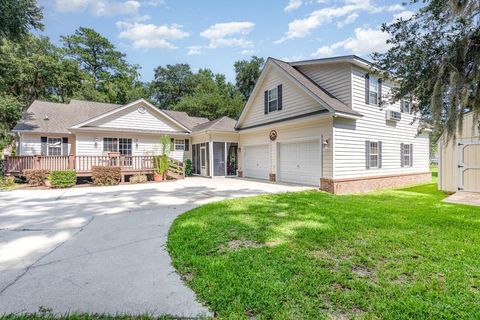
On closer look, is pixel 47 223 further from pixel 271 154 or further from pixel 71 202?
pixel 271 154

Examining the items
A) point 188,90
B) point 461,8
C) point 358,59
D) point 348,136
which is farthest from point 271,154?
point 188,90

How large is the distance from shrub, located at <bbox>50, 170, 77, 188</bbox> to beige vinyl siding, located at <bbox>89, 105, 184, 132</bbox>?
4079 millimetres

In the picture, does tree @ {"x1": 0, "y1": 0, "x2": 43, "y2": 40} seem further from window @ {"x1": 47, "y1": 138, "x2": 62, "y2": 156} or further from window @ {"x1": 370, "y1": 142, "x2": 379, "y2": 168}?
window @ {"x1": 370, "y1": 142, "x2": 379, "y2": 168}

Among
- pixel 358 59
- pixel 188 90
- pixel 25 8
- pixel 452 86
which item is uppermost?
pixel 188 90

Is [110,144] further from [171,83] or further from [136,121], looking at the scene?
[171,83]

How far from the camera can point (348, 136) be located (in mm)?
10492

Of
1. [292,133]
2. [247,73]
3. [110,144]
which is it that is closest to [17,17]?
[110,144]

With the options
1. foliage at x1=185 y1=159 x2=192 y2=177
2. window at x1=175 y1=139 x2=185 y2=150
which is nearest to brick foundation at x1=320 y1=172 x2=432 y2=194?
foliage at x1=185 y1=159 x2=192 y2=177

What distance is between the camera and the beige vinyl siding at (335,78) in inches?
425

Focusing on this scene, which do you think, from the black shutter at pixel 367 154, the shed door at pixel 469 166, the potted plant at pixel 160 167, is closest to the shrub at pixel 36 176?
the potted plant at pixel 160 167

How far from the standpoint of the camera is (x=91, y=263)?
137 inches

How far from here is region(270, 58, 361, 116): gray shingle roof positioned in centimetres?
1001

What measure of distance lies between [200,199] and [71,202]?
162 inches

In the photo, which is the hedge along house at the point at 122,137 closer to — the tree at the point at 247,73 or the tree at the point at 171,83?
the tree at the point at 247,73
